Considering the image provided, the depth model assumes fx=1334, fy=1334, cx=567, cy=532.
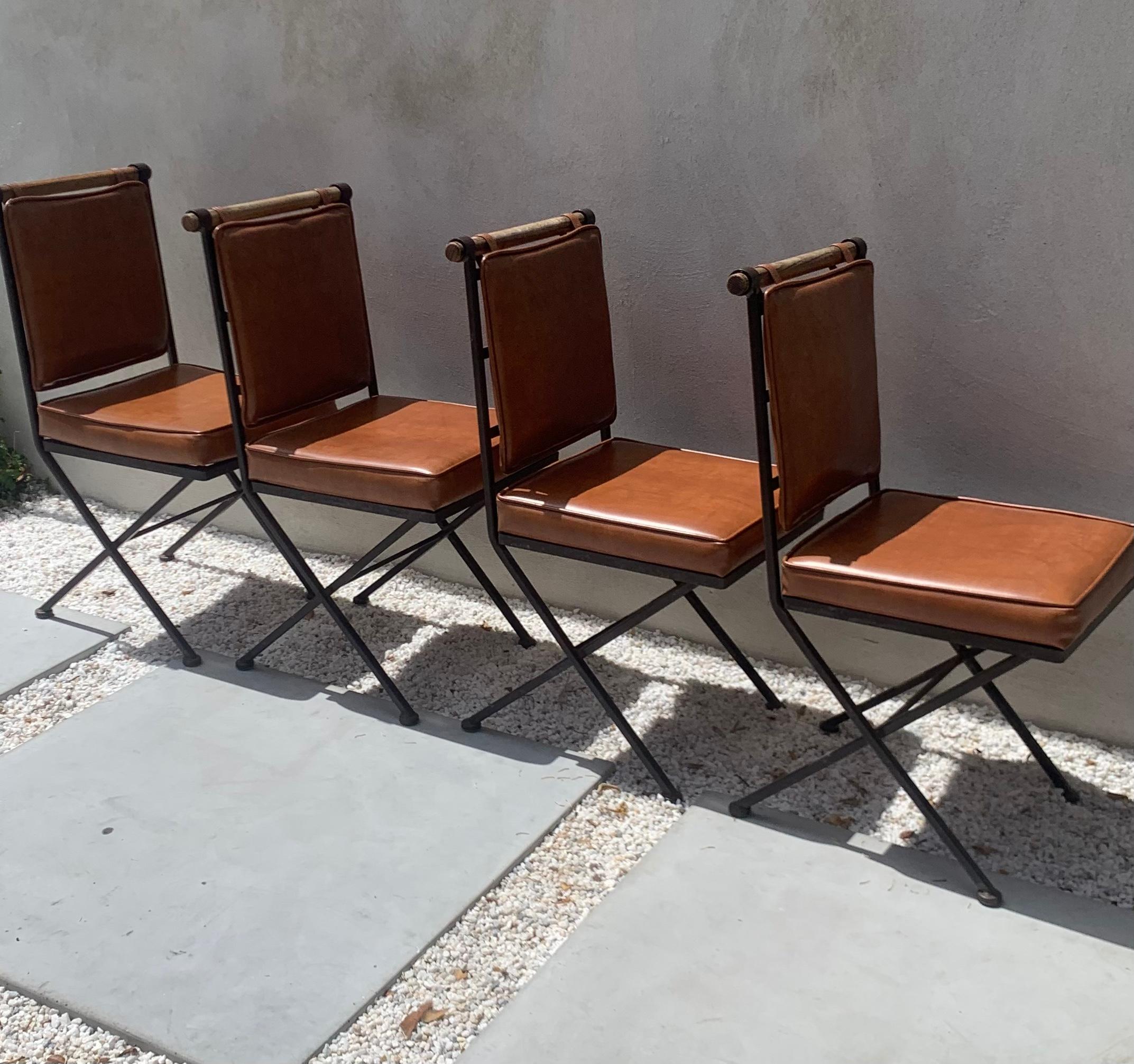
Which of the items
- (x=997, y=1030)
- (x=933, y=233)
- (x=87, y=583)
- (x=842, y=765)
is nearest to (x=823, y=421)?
(x=933, y=233)

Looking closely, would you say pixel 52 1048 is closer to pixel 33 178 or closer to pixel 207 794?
pixel 207 794

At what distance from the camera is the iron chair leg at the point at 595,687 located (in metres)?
2.96

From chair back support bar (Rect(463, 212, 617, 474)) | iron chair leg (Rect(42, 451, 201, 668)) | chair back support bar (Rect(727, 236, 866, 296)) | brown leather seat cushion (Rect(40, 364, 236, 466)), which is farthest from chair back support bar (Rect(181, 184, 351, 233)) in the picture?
chair back support bar (Rect(727, 236, 866, 296))

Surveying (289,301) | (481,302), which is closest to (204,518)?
(289,301)

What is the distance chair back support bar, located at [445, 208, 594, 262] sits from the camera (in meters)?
2.78

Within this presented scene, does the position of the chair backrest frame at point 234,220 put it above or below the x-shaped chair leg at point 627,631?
above

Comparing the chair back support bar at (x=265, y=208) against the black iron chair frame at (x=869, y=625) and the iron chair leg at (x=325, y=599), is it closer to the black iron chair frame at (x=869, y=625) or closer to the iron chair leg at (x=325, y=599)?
the iron chair leg at (x=325, y=599)

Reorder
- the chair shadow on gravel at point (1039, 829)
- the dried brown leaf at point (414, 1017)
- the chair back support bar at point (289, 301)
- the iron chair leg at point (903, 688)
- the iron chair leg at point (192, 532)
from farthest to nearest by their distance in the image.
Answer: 1. the iron chair leg at point (192, 532)
2. the chair back support bar at point (289, 301)
3. the iron chair leg at point (903, 688)
4. the chair shadow on gravel at point (1039, 829)
5. the dried brown leaf at point (414, 1017)

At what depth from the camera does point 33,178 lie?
4.50 m

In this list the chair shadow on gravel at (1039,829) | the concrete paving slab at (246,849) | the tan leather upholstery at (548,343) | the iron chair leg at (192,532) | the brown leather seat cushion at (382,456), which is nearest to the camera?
the concrete paving slab at (246,849)

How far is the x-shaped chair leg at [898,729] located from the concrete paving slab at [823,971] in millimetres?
57

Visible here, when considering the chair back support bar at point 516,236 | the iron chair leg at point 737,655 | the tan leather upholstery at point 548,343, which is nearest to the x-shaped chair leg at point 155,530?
the tan leather upholstery at point 548,343

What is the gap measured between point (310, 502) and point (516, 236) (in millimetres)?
959

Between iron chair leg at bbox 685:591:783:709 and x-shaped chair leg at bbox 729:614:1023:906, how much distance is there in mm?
508
